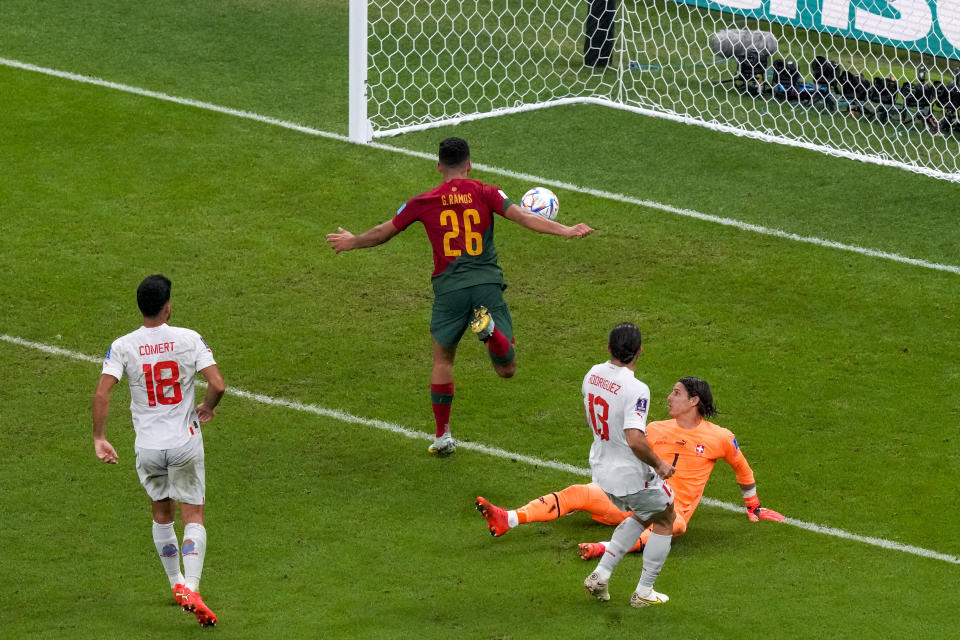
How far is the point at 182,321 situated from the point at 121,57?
6.50m

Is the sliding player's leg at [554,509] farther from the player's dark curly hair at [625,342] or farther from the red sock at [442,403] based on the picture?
the player's dark curly hair at [625,342]

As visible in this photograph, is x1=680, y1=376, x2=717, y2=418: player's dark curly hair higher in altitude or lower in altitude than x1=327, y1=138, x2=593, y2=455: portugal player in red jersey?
lower

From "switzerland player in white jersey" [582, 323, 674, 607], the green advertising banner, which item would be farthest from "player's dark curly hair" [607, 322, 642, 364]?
the green advertising banner

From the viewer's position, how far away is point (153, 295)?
25.4ft

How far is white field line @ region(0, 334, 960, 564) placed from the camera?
29.9ft

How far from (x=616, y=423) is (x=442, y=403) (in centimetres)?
245

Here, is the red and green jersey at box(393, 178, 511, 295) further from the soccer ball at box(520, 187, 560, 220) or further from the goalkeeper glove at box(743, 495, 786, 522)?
the goalkeeper glove at box(743, 495, 786, 522)

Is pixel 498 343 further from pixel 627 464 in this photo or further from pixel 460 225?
pixel 627 464

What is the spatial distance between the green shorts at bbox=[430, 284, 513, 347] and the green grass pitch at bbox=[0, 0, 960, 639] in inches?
36.9

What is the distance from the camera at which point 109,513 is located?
9414mm

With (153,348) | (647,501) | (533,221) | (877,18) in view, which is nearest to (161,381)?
(153,348)

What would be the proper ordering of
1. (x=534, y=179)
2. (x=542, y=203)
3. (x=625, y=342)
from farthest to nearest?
(x=534, y=179) → (x=542, y=203) → (x=625, y=342)

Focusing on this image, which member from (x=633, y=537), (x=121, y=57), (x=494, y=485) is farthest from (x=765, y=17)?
(x=633, y=537)

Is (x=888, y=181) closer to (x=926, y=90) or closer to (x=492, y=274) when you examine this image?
(x=926, y=90)
